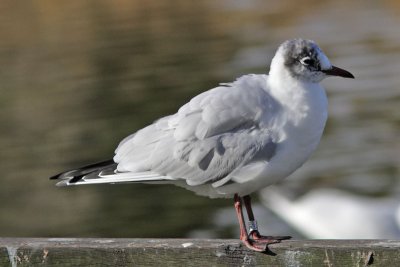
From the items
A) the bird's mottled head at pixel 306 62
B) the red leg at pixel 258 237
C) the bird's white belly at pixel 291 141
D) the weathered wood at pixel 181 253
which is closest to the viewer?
the weathered wood at pixel 181 253

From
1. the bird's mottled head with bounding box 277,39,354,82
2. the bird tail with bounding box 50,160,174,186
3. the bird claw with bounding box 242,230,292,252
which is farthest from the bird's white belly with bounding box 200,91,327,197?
the bird tail with bounding box 50,160,174,186

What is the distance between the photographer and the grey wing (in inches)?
158

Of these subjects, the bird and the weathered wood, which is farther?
the bird

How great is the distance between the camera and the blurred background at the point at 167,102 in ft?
24.6

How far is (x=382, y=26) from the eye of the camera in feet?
43.6

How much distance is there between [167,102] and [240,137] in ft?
20.4

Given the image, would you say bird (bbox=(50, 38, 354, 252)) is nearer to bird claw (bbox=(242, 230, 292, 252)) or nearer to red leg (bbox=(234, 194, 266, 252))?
red leg (bbox=(234, 194, 266, 252))

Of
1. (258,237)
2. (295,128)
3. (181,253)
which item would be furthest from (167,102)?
(181,253)

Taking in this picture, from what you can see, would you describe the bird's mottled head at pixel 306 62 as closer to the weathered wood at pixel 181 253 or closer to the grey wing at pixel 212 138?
the grey wing at pixel 212 138

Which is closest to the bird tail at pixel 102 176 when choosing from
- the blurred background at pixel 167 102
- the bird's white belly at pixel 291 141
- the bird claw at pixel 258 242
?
the bird's white belly at pixel 291 141

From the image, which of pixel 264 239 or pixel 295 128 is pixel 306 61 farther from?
pixel 264 239

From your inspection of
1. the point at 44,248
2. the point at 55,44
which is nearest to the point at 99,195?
the point at 44,248

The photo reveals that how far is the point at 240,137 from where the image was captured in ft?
13.4

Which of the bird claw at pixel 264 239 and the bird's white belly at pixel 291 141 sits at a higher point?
the bird's white belly at pixel 291 141
